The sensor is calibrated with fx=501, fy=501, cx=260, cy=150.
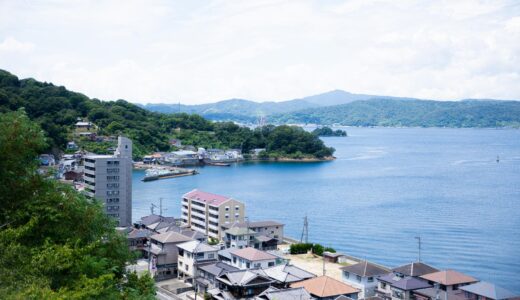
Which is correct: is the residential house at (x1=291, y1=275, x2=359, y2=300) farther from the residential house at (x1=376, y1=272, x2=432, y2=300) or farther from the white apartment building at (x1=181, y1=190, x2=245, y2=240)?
the white apartment building at (x1=181, y1=190, x2=245, y2=240)

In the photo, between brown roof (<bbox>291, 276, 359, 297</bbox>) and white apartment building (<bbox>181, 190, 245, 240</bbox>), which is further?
white apartment building (<bbox>181, 190, 245, 240</bbox>)

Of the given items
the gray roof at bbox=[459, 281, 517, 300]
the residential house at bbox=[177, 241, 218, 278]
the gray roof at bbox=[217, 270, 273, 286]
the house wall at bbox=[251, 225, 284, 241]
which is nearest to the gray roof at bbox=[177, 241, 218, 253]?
the residential house at bbox=[177, 241, 218, 278]

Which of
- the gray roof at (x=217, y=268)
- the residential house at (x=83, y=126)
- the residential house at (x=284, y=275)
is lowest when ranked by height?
the gray roof at (x=217, y=268)

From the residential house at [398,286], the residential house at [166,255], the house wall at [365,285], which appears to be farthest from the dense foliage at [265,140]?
the residential house at [398,286]

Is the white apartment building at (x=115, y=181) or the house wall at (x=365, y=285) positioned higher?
the white apartment building at (x=115, y=181)

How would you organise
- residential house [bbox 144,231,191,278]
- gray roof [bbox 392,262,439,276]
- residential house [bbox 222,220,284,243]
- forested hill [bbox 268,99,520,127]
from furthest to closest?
forested hill [bbox 268,99,520,127] < residential house [bbox 222,220,284,243] < residential house [bbox 144,231,191,278] < gray roof [bbox 392,262,439,276]

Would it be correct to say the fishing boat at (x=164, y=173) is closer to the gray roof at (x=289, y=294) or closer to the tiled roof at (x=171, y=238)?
the tiled roof at (x=171, y=238)

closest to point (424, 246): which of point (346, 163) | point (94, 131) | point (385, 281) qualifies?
point (385, 281)
